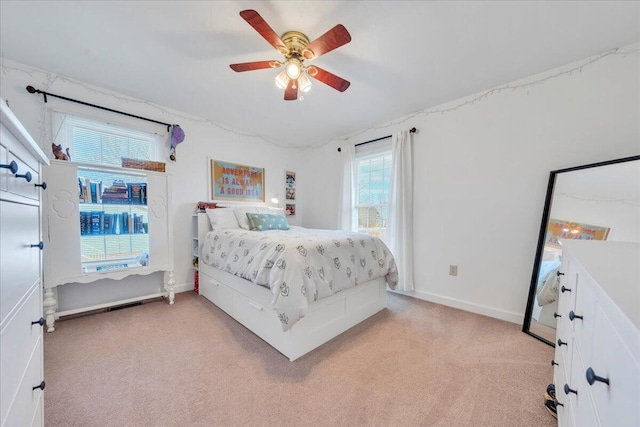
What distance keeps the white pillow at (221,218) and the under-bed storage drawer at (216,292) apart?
637mm

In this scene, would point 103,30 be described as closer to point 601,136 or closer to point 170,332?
point 170,332

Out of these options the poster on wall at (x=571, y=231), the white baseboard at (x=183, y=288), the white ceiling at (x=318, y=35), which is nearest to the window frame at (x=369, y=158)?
the white ceiling at (x=318, y=35)

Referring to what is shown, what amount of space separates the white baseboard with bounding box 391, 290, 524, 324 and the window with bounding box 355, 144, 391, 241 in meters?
0.83

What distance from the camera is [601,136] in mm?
1869

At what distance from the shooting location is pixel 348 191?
3.54 m

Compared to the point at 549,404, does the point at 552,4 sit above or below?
above

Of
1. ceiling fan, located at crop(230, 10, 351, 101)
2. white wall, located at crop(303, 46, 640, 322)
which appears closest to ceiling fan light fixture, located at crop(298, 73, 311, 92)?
ceiling fan, located at crop(230, 10, 351, 101)

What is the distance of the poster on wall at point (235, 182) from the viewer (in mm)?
3291

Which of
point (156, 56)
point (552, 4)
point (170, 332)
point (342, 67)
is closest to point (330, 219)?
point (342, 67)

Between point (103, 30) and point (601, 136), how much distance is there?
3.88 metres

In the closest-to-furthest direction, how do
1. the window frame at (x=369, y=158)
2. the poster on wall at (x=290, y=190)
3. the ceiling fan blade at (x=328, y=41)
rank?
the ceiling fan blade at (x=328, y=41) < the window frame at (x=369, y=158) < the poster on wall at (x=290, y=190)

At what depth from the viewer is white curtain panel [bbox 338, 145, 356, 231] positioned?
3.51 metres

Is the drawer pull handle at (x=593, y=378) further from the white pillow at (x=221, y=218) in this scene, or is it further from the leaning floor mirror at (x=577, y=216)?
the white pillow at (x=221, y=218)

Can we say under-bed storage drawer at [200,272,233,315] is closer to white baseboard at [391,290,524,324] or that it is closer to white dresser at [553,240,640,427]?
white baseboard at [391,290,524,324]
